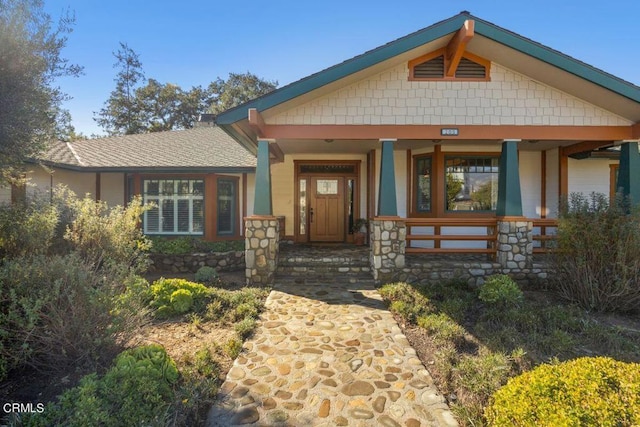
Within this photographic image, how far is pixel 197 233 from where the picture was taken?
9094mm

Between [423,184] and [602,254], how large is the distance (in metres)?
4.31

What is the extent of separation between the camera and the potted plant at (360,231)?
9.50 meters

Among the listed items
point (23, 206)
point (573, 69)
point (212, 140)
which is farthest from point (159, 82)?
point (573, 69)

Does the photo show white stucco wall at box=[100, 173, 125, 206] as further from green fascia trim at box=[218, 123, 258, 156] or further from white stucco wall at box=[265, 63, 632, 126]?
white stucco wall at box=[265, 63, 632, 126]

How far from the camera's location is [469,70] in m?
6.53

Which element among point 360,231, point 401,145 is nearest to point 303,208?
point 360,231

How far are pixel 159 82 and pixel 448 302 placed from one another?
2644 cm

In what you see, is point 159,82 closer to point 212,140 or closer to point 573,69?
point 212,140

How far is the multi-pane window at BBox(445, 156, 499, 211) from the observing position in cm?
850

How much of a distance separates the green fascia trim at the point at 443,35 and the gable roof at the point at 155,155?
11.8 ft

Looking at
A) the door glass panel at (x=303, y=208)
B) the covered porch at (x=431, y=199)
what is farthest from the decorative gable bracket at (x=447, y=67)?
the door glass panel at (x=303, y=208)

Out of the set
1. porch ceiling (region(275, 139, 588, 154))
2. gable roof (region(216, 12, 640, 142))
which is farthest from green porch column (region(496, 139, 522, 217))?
gable roof (region(216, 12, 640, 142))

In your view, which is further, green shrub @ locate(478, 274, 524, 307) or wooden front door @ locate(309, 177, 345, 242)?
wooden front door @ locate(309, 177, 345, 242)

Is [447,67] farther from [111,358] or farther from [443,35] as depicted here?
[111,358]
